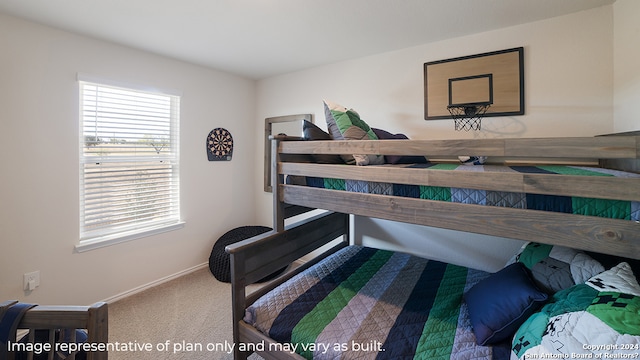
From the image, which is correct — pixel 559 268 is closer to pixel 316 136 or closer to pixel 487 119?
pixel 487 119

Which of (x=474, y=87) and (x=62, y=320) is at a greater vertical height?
(x=474, y=87)

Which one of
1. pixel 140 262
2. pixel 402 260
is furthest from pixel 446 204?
pixel 140 262

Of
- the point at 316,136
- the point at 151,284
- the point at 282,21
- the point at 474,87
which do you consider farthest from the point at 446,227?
the point at 151,284

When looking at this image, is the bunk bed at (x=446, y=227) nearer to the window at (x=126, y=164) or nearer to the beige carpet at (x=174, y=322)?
the beige carpet at (x=174, y=322)

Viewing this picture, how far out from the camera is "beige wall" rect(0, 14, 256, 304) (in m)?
1.88

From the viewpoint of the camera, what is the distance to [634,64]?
147cm

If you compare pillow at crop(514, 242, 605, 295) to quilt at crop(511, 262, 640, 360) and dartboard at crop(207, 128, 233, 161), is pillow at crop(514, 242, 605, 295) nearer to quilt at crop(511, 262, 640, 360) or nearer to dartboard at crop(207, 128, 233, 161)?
quilt at crop(511, 262, 640, 360)

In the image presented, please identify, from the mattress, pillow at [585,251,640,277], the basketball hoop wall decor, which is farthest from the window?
pillow at [585,251,640,277]

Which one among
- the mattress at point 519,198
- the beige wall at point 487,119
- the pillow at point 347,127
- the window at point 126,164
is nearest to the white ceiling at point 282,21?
the beige wall at point 487,119

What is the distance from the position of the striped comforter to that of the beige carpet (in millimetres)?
607

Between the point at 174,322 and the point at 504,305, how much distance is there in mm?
2331

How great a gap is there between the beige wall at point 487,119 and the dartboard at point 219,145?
969 mm

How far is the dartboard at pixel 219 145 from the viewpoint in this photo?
122 inches

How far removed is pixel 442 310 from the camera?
1465 mm
